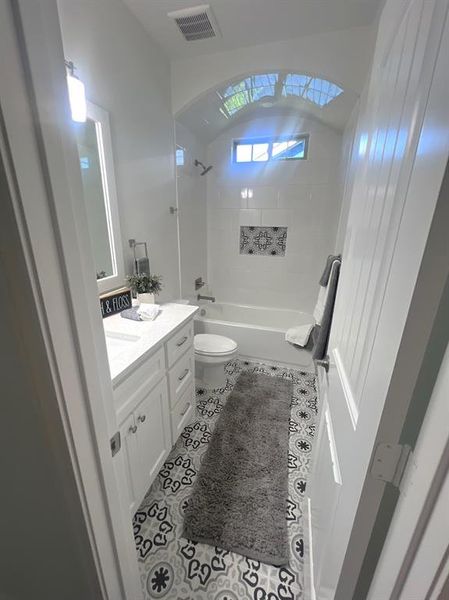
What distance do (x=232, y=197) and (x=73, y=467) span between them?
309 centimetres

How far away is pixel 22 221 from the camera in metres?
0.38

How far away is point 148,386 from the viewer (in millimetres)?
1246

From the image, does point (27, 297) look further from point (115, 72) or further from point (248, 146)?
point (248, 146)

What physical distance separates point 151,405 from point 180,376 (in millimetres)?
355

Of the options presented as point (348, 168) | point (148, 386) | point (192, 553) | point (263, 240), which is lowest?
point (192, 553)

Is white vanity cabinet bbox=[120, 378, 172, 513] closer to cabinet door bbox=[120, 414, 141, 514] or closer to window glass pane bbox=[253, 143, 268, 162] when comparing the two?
cabinet door bbox=[120, 414, 141, 514]

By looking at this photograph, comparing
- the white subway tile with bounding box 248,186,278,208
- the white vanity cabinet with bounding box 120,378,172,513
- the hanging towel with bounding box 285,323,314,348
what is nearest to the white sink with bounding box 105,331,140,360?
the white vanity cabinet with bounding box 120,378,172,513

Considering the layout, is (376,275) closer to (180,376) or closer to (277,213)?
(180,376)

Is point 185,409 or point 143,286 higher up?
point 143,286

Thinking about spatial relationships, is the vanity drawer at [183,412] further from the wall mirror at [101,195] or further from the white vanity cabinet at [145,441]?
the wall mirror at [101,195]

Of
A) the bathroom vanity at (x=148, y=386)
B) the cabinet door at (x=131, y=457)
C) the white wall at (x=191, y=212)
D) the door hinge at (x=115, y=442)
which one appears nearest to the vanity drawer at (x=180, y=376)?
the bathroom vanity at (x=148, y=386)

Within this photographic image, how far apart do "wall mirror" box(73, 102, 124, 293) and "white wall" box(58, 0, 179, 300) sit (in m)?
0.07

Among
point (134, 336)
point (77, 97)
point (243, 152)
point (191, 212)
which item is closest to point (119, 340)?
point (134, 336)

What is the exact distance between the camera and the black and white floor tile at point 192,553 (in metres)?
1.07
